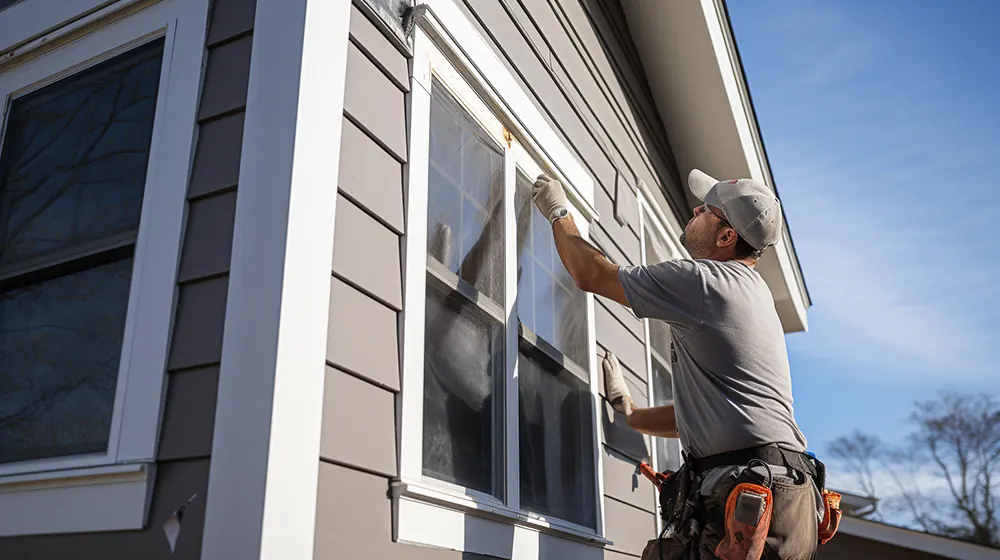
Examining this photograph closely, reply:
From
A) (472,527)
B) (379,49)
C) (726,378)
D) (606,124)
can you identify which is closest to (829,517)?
(726,378)

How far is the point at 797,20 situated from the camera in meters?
20.9

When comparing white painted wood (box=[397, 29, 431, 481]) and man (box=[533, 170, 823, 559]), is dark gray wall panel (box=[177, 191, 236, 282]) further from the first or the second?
man (box=[533, 170, 823, 559])

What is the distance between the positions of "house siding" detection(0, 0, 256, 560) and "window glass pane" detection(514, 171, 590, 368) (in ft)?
4.53

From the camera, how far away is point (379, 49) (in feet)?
7.39

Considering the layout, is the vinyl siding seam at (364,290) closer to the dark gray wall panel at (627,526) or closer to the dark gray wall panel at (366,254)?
the dark gray wall panel at (366,254)

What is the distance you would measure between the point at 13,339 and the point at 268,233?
962 mm

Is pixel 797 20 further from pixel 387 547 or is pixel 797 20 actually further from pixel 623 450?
pixel 387 547

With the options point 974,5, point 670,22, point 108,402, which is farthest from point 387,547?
point 974,5

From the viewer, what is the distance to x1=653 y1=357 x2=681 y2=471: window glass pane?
4.86 meters

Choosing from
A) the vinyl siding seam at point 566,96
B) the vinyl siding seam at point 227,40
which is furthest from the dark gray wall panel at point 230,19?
the vinyl siding seam at point 566,96

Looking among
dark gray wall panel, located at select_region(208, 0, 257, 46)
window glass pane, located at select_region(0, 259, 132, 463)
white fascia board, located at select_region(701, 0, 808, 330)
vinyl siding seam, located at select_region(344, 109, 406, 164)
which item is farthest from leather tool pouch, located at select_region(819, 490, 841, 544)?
white fascia board, located at select_region(701, 0, 808, 330)

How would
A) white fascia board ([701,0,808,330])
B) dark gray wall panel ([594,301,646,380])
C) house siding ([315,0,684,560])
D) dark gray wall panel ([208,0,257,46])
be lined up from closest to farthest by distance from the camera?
house siding ([315,0,684,560]), dark gray wall panel ([208,0,257,46]), dark gray wall panel ([594,301,646,380]), white fascia board ([701,0,808,330])

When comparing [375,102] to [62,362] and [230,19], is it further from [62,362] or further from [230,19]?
[62,362]

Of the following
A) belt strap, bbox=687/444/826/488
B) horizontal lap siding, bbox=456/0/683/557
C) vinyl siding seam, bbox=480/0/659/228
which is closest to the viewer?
belt strap, bbox=687/444/826/488
